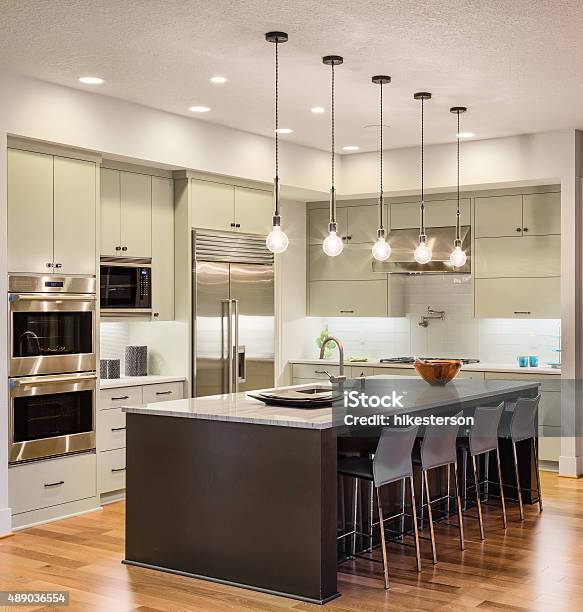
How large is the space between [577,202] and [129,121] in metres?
3.79

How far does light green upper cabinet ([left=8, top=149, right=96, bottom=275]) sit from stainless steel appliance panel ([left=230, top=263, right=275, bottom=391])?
1.64 m

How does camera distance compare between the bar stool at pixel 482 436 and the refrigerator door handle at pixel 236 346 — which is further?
the refrigerator door handle at pixel 236 346

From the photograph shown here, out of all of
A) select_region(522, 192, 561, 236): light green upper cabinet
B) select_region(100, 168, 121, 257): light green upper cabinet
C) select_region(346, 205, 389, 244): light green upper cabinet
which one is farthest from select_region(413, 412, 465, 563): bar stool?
select_region(346, 205, 389, 244): light green upper cabinet

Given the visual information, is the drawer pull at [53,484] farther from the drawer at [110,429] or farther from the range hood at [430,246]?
the range hood at [430,246]

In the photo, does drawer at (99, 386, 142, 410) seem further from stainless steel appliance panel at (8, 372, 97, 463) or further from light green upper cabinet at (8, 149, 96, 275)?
light green upper cabinet at (8, 149, 96, 275)

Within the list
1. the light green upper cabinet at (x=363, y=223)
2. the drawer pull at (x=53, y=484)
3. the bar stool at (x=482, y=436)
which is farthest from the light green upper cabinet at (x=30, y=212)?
the light green upper cabinet at (x=363, y=223)

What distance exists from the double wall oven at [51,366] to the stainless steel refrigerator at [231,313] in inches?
45.4

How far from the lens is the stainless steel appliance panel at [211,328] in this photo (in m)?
7.34

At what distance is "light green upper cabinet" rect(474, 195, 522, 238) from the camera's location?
326 inches

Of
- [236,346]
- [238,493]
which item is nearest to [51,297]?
[236,346]

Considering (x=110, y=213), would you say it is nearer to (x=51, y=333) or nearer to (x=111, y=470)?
(x=51, y=333)

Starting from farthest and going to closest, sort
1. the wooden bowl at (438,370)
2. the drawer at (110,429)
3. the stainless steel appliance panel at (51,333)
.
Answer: the drawer at (110,429) → the wooden bowl at (438,370) → the stainless steel appliance panel at (51,333)

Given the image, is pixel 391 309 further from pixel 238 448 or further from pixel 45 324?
pixel 238 448

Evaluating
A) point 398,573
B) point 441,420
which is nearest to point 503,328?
point 441,420
